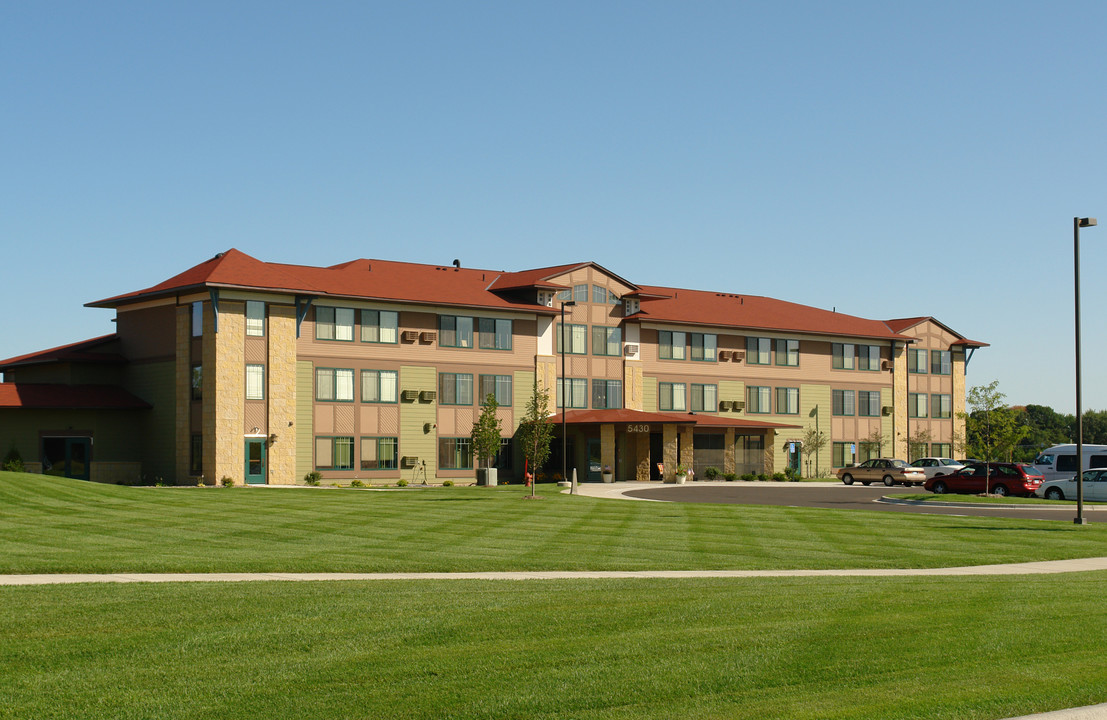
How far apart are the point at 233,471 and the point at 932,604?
141 feet

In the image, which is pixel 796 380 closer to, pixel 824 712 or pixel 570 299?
pixel 570 299

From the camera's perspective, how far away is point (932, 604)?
13914 mm

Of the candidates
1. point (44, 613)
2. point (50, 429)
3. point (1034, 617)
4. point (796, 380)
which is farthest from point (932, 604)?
point (796, 380)

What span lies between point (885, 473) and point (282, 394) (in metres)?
33.8

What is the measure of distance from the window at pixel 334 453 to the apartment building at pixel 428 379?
76 millimetres

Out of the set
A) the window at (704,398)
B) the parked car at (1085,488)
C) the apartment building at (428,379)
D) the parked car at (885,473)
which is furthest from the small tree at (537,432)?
the parked car at (1085,488)

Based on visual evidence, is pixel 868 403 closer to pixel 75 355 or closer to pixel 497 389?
pixel 497 389

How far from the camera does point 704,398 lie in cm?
7069

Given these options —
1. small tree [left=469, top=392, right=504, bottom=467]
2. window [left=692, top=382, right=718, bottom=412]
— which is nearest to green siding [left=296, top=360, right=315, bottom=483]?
Result: small tree [left=469, top=392, right=504, bottom=467]

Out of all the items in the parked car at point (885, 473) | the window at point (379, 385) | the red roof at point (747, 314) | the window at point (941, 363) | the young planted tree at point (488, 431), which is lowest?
the parked car at point (885, 473)

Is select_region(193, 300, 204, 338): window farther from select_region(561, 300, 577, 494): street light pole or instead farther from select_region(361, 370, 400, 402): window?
select_region(561, 300, 577, 494): street light pole

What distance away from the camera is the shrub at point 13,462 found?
168 ft

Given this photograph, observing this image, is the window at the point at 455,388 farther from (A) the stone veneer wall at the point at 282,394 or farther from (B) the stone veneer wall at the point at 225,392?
(B) the stone veneer wall at the point at 225,392

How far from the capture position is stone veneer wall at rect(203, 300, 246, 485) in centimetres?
5216
